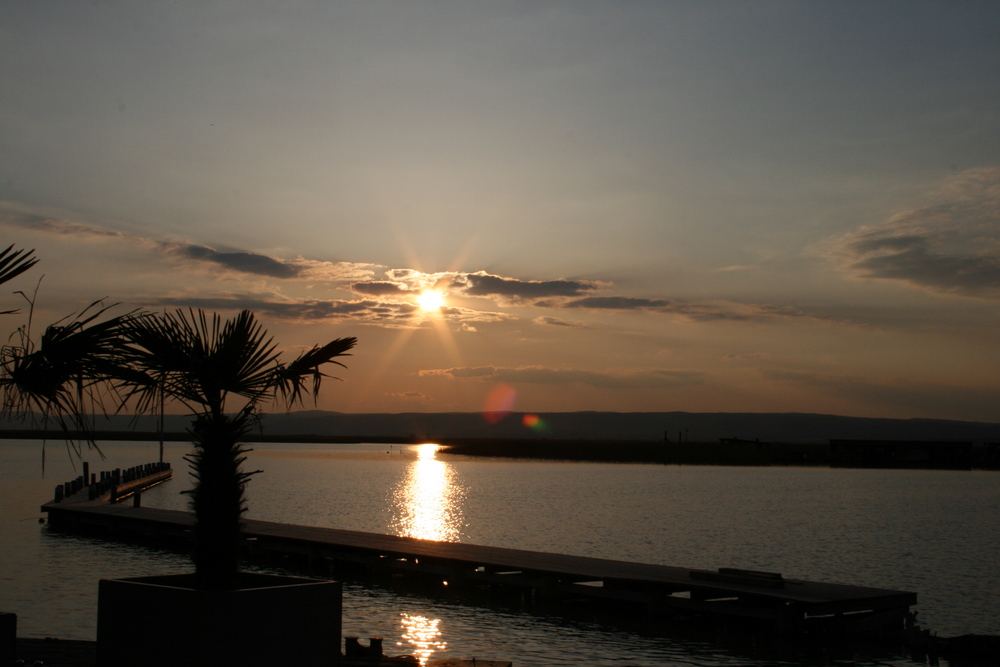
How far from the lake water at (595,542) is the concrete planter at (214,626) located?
8275 millimetres

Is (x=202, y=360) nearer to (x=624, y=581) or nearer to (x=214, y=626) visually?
(x=214, y=626)

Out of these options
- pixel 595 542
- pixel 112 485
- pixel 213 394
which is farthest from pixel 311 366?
pixel 112 485

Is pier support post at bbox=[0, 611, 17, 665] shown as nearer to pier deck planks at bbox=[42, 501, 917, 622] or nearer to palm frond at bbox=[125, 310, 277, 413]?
palm frond at bbox=[125, 310, 277, 413]

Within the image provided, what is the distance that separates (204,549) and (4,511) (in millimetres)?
42598

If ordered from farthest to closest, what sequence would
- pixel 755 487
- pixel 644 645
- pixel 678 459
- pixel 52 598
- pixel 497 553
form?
pixel 678 459 → pixel 755 487 → pixel 497 553 → pixel 52 598 → pixel 644 645

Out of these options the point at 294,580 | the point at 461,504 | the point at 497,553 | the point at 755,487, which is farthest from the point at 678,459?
the point at 294,580

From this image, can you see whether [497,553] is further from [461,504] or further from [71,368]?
[461,504]

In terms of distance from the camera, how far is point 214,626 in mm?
8156

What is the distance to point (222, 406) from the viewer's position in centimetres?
940

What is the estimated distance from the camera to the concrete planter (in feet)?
26.8

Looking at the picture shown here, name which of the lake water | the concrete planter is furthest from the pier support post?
the lake water

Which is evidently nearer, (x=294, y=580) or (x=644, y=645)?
(x=294, y=580)

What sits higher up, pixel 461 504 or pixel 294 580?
pixel 294 580

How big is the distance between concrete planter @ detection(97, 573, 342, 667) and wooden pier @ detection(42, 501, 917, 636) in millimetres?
9999
